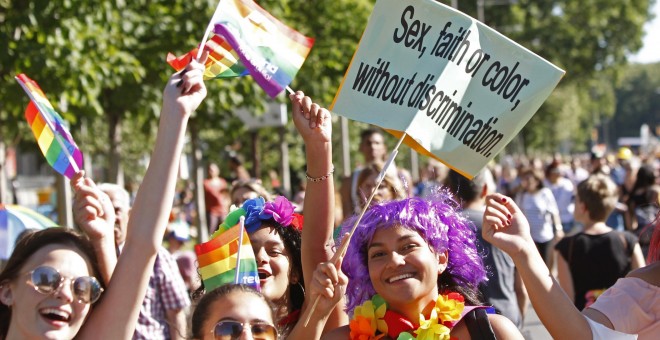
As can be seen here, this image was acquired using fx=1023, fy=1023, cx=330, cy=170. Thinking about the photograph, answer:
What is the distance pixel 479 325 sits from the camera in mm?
3352

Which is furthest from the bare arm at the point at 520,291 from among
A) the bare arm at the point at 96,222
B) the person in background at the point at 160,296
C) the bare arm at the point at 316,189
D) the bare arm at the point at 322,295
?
the bare arm at the point at 96,222

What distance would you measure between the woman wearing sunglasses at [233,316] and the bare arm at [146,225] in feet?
1.62

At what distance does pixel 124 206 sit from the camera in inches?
218

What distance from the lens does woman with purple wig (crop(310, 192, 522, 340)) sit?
3.37 metres

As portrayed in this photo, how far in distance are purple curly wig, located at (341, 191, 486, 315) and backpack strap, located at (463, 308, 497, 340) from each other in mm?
273

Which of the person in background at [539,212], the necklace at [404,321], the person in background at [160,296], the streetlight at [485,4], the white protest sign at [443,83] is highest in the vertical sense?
the white protest sign at [443,83]

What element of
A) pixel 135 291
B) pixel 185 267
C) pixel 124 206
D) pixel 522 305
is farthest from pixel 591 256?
pixel 135 291

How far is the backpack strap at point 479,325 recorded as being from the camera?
130 inches

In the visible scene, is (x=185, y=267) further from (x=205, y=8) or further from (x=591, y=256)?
(x=205, y=8)

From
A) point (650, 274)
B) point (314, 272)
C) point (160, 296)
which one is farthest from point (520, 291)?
point (314, 272)

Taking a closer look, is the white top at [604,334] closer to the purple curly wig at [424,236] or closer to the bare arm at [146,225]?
the purple curly wig at [424,236]

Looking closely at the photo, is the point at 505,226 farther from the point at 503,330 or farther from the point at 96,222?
the point at 96,222

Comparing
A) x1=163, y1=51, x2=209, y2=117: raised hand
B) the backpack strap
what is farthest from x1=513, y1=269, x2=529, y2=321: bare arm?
x1=163, y1=51, x2=209, y2=117: raised hand

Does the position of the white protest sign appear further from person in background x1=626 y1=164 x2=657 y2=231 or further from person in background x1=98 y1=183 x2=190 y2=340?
person in background x1=626 y1=164 x2=657 y2=231
